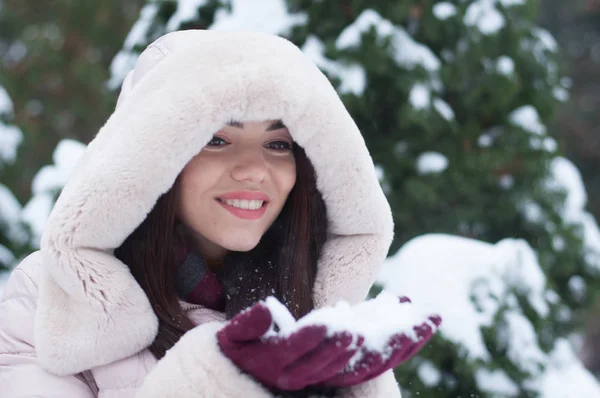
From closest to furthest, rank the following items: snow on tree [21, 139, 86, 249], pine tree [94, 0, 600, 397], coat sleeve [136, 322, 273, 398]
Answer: coat sleeve [136, 322, 273, 398] < pine tree [94, 0, 600, 397] < snow on tree [21, 139, 86, 249]

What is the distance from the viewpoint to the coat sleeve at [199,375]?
1440 mm

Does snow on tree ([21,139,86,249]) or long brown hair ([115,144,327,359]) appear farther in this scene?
snow on tree ([21,139,86,249])

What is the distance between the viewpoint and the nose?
5.99ft

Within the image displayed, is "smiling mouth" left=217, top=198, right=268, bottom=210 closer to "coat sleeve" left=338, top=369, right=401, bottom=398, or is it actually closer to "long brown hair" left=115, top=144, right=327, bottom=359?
"long brown hair" left=115, top=144, right=327, bottom=359

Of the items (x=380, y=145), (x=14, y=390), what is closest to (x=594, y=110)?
(x=380, y=145)

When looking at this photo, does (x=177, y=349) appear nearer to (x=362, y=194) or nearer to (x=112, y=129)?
(x=112, y=129)

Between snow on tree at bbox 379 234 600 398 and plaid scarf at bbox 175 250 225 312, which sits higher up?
plaid scarf at bbox 175 250 225 312

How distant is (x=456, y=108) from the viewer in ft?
11.9

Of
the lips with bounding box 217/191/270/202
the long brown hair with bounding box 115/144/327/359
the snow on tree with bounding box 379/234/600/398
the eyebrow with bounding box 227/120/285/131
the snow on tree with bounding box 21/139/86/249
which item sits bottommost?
the snow on tree with bounding box 379/234/600/398

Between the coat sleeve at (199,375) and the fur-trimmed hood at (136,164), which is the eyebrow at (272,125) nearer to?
the fur-trimmed hood at (136,164)

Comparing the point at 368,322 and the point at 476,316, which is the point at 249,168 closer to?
the point at 368,322

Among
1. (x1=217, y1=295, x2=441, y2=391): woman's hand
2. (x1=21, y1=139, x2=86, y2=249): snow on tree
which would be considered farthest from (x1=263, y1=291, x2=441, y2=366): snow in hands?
(x1=21, y1=139, x2=86, y2=249): snow on tree

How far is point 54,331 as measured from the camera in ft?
5.51

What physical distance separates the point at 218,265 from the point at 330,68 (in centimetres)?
159
